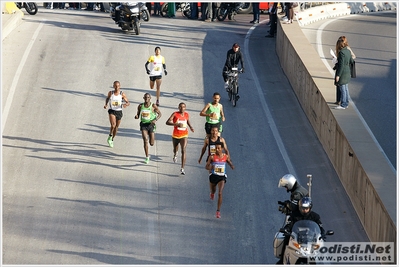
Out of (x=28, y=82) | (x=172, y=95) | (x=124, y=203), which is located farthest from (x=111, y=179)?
(x=28, y=82)

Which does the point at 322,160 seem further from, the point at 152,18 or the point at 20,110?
the point at 152,18

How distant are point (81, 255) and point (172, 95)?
33.6ft

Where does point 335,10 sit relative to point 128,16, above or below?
above

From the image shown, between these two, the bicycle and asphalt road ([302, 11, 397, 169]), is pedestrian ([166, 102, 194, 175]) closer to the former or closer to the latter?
asphalt road ([302, 11, 397, 169])

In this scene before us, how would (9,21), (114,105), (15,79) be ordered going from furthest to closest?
(9,21), (15,79), (114,105)

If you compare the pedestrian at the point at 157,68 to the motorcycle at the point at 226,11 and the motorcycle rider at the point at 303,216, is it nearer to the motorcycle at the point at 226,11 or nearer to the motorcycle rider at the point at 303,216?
the motorcycle rider at the point at 303,216

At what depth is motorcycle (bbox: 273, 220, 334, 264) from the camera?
1176 cm

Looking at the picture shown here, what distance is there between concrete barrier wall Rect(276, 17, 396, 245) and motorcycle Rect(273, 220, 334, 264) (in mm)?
1464

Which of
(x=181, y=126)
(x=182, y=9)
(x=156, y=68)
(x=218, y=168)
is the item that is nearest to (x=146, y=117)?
(x=181, y=126)

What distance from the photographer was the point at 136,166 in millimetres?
18359

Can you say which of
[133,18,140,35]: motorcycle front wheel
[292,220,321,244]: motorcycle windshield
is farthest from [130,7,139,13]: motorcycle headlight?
[292,220,321,244]: motorcycle windshield

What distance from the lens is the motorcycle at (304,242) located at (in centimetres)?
1176

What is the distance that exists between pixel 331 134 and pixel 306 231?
669 centimetres

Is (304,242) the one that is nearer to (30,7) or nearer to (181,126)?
(181,126)
